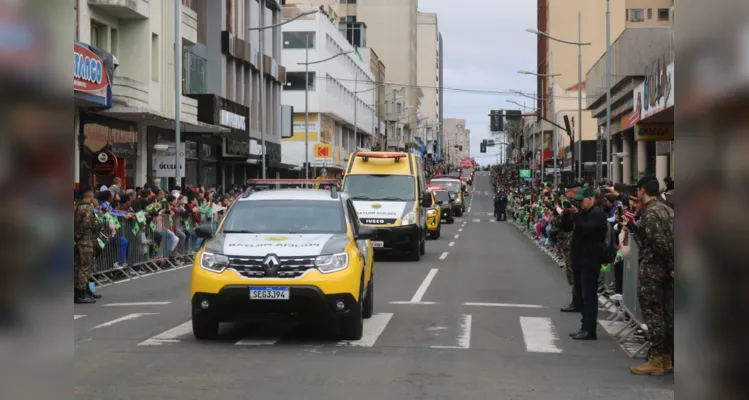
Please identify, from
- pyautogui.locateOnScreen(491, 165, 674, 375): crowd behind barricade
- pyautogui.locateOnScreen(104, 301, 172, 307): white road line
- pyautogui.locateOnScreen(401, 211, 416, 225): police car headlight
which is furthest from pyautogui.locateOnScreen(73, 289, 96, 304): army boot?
pyautogui.locateOnScreen(401, 211, 416, 225): police car headlight

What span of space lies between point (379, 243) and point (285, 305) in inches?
559

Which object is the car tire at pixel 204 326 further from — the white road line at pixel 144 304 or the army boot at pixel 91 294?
the army boot at pixel 91 294

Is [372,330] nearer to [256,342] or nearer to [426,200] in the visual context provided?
[256,342]

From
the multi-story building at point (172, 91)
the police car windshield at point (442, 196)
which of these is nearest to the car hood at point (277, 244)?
the multi-story building at point (172, 91)

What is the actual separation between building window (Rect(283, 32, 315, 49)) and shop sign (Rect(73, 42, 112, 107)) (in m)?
49.2

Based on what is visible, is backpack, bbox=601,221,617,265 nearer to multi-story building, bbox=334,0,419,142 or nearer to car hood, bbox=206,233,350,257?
car hood, bbox=206,233,350,257

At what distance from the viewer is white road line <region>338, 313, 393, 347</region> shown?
11391 mm

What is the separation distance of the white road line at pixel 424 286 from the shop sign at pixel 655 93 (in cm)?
602

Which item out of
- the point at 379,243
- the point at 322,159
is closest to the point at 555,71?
the point at 322,159

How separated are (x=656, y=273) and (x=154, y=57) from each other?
99.6 feet
